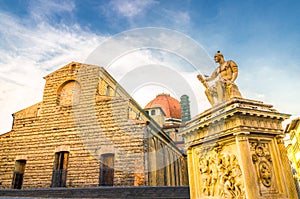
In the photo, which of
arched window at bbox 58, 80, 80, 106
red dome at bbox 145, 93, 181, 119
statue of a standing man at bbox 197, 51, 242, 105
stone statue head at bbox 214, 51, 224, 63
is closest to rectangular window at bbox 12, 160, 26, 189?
arched window at bbox 58, 80, 80, 106

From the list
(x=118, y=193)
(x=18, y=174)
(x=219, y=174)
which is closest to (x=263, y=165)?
(x=219, y=174)

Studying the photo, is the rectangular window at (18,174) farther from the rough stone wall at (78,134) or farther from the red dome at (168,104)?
the red dome at (168,104)

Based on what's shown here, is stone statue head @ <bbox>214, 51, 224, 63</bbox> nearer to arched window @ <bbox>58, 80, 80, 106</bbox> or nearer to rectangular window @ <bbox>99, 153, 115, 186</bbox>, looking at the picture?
rectangular window @ <bbox>99, 153, 115, 186</bbox>

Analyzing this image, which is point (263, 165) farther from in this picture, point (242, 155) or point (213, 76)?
point (213, 76)

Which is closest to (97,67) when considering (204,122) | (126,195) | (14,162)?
(14,162)

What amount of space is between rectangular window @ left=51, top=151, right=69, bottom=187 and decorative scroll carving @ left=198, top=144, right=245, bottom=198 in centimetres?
1283

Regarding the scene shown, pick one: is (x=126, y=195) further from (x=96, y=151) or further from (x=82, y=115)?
(x=82, y=115)

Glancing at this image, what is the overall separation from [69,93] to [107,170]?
7.53m

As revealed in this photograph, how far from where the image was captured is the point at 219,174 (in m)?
5.17

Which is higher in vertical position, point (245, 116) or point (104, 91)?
point (104, 91)

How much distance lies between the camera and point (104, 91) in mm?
18906

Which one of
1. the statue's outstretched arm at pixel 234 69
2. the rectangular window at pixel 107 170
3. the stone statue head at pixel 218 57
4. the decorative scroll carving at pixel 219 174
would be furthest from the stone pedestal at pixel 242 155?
the rectangular window at pixel 107 170

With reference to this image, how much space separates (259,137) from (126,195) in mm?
8075

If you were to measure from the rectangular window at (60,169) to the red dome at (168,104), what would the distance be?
2565 cm
